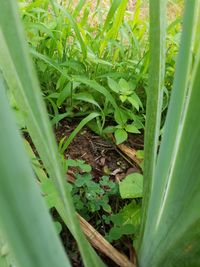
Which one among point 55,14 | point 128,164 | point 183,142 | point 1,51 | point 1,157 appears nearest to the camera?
point 1,157

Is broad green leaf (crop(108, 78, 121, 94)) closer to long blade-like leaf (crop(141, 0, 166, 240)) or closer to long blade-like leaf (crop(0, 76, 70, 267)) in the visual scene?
long blade-like leaf (crop(141, 0, 166, 240))

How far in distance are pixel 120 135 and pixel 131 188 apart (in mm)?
→ 176

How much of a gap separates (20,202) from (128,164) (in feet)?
2.93

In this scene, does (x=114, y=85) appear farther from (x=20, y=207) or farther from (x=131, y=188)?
(x=20, y=207)

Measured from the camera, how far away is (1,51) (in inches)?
17.5

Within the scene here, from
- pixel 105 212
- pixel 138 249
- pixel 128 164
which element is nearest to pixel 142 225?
pixel 138 249

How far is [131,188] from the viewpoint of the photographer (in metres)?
0.94

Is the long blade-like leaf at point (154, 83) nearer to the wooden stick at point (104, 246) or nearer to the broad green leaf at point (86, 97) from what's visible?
the wooden stick at point (104, 246)

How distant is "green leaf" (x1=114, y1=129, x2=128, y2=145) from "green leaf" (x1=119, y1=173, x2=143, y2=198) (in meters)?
0.13

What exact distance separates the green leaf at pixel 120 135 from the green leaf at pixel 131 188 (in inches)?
4.9

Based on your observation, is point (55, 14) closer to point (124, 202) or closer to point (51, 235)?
point (124, 202)

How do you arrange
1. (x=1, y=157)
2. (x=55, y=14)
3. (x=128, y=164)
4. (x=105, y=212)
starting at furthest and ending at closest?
(x=55, y=14)
(x=128, y=164)
(x=105, y=212)
(x=1, y=157)

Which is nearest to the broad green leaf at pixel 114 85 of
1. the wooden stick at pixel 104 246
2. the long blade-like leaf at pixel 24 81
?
the wooden stick at pixel 104 246

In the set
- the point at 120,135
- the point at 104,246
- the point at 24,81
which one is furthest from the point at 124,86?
the point at 24,81
